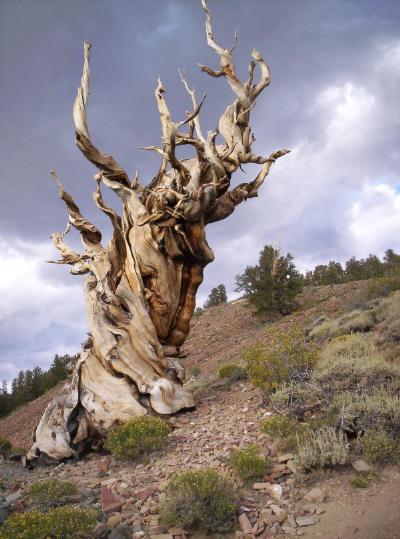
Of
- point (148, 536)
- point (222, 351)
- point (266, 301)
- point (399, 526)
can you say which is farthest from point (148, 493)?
point (266, 301)

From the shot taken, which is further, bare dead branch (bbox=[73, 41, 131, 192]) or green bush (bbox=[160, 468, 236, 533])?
bare dead branch (bbox=[73, 41, 131, 192])

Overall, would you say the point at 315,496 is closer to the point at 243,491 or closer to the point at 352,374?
the point at 243,491

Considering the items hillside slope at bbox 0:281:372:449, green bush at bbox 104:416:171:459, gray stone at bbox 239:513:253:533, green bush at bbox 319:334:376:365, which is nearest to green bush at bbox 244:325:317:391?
green bush at bbox 319:334:376:365

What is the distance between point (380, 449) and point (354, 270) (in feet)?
95.2

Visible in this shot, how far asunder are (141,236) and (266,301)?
1378 cm

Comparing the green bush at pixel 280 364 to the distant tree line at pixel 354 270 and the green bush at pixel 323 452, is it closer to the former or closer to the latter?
the green bush at pixel 323 452

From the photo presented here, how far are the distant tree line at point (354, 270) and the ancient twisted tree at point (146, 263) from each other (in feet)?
63.6

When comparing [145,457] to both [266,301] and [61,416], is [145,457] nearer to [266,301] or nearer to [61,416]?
[61,416]

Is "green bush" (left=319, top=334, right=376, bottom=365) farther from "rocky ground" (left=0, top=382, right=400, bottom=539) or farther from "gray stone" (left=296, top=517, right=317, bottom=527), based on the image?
"gray stone" (left=296, top=517, right=317, bottom=527)

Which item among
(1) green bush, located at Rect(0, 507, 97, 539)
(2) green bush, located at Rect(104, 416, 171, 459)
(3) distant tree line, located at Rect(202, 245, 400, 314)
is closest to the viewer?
(1) green bush, located at Rect(0, 507, 97, 539)

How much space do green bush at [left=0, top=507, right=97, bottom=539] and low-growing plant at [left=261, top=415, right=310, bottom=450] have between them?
2451mm

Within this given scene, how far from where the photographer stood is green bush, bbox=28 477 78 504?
4.93m

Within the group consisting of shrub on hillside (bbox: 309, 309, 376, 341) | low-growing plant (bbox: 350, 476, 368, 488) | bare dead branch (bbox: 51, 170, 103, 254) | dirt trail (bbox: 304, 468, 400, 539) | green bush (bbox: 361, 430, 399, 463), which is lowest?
dirt trail (bbox: 304, 468, 400, 539)

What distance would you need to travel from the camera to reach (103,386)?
762 cm
